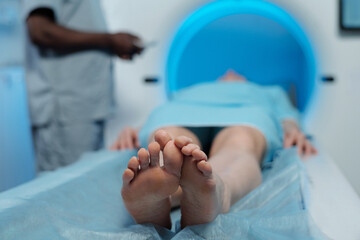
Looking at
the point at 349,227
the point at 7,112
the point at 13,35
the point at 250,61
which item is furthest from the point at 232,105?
the point at 13,35

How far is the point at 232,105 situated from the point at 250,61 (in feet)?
1.80

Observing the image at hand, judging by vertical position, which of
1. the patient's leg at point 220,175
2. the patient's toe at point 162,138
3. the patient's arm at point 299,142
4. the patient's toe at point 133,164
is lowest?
A: the patient's arm at point 299,142

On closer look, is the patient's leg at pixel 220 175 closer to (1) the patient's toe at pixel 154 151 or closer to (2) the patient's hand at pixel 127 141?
(1) the patient's toe at pixel 154 151

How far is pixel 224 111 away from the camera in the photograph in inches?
46.3

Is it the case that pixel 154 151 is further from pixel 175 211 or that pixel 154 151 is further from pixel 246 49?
pixel 246 49

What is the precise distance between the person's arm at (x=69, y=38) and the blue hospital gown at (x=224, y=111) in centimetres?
31

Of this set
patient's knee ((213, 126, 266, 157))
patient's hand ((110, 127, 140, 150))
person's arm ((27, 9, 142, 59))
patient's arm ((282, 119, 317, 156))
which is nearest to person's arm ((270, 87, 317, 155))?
patient's arm ((282, 119, 317, 156))

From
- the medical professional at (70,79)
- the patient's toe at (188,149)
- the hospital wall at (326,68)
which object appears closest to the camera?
the patient's toe at (188,149)

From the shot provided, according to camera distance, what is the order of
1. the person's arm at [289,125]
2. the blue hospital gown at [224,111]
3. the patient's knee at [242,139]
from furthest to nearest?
the person's arm at [289,125] < the blue hospital gown at [224,111] < the patient's knee at [242,139]

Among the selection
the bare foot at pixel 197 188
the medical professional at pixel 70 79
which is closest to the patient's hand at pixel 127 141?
the medical professional at pixel 70 79

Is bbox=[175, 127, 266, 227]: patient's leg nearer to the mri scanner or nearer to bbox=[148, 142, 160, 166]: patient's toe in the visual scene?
bbox=[148, 142, 160, 166]: patient's toe

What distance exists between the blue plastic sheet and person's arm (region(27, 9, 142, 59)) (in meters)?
0.61

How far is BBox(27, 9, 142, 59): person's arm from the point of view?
137 cm

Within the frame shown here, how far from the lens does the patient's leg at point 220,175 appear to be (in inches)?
22.7
